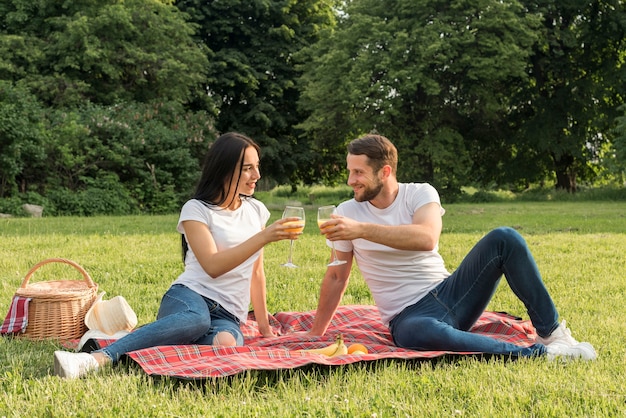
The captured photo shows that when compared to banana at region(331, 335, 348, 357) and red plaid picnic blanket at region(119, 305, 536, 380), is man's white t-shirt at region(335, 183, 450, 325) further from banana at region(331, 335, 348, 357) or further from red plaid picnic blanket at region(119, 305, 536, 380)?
banana at region(331, 335, 348, 357)

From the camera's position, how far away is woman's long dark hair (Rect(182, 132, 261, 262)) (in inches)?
189

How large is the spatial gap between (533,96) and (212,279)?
2894cm

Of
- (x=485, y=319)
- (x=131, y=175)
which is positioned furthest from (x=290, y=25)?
(x=485, y=319)

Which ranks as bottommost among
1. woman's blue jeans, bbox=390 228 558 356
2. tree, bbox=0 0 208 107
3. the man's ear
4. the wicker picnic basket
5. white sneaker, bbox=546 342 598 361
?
the wicker picnic basket

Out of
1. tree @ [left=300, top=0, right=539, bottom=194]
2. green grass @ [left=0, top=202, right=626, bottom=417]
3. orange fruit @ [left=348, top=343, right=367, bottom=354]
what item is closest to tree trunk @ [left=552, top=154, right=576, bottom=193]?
tree @ [left=300, top=0, right=539, bottom=194]

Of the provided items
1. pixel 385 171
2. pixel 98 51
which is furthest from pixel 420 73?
pixel 385 171

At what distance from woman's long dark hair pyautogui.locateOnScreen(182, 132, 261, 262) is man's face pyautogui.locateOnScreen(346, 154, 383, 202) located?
65 centimetres

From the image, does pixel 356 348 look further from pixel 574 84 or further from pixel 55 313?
pixel 574 84

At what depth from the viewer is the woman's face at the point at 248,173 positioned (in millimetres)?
4812

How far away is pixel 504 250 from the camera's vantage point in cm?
452

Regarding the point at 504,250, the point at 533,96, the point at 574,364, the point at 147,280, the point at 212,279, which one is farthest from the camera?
the point at 533,96

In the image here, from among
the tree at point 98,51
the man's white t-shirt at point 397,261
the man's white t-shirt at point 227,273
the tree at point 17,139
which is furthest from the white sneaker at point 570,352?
the tree at point 98,51

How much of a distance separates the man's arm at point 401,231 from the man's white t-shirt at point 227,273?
76 centimetres

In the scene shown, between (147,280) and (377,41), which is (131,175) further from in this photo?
(147,280)
